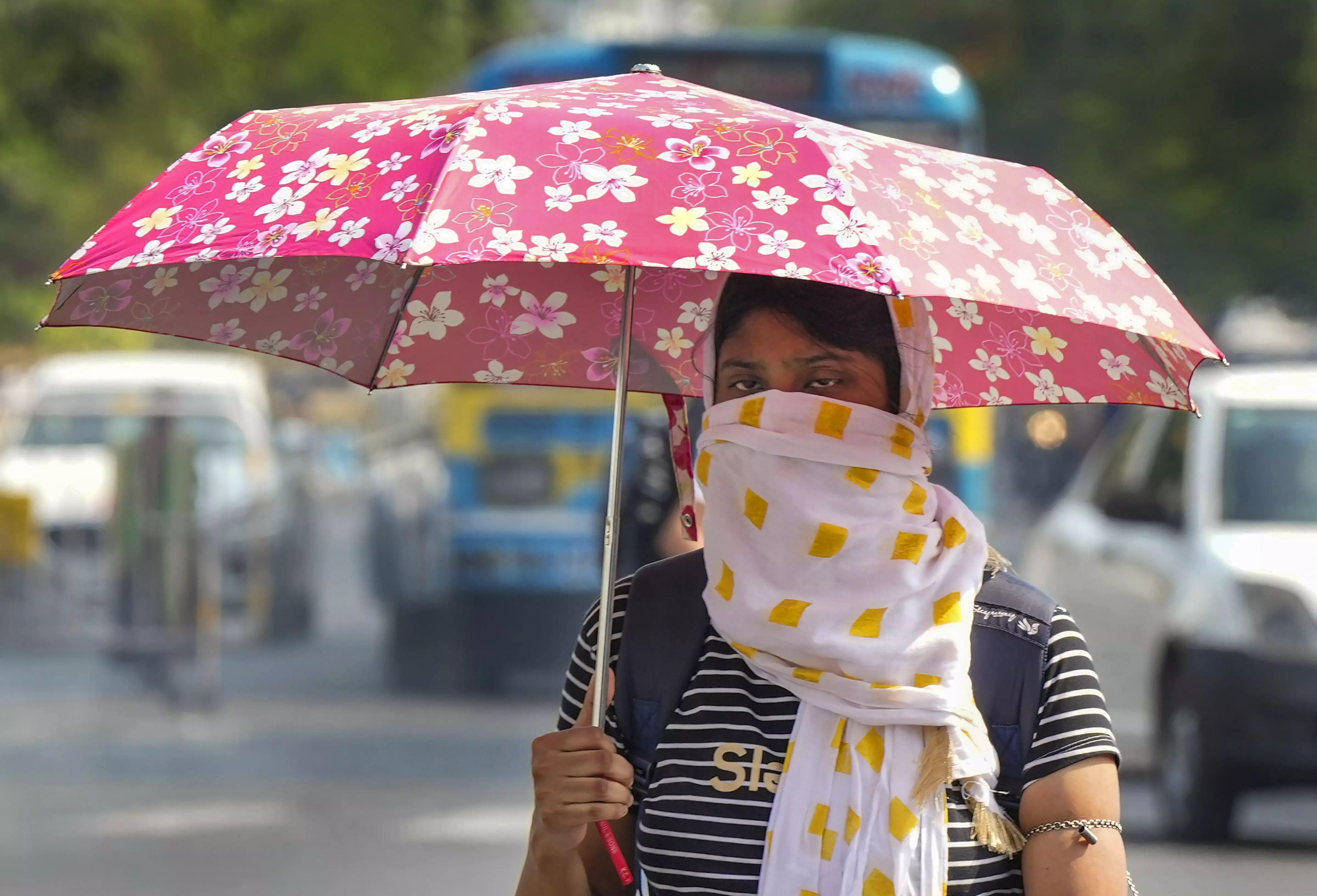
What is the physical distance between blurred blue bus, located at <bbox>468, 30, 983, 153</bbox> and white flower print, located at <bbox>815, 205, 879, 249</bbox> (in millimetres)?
8063

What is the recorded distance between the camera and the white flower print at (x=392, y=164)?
2.23 meters

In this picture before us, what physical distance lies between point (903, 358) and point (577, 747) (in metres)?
0.59

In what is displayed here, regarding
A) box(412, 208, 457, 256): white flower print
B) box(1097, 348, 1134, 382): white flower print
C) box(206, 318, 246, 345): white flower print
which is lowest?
box(206, 318, 246, 345): white flower print

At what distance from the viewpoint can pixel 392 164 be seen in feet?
7.37

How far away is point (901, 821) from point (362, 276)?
1143 mm

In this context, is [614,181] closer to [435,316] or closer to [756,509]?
[756,509]

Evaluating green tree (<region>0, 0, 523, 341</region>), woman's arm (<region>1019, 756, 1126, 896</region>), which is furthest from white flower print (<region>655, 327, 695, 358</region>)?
green tree (<region>0, 0, 523, 341</region>)

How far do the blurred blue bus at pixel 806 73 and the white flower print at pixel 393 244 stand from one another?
8.11 metres

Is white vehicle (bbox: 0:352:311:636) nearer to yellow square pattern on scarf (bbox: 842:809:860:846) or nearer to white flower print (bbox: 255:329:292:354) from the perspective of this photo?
white flower print (bbox: 255:329:292:354)

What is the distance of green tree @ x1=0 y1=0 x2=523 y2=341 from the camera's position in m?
11.2

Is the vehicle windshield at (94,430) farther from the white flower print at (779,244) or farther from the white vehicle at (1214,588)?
the white flower print at (779,244)

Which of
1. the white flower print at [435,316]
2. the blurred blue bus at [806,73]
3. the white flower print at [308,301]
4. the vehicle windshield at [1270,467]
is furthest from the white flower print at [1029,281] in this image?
the blurred blue bus at [806,73]

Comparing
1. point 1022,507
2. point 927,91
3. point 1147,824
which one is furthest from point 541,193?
point 1022,507

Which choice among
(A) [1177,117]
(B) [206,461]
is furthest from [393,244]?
(A) [1177,117]
